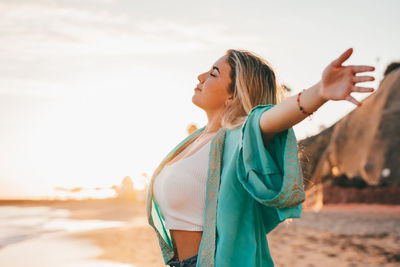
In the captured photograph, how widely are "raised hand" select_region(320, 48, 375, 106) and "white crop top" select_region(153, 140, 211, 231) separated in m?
0.74

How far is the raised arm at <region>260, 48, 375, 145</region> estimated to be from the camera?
1.42 meters

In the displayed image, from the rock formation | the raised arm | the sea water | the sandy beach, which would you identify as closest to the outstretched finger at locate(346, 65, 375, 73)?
the raised arm

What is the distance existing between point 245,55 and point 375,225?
12121 millimetres

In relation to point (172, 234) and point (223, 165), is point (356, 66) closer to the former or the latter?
point (223, 165)

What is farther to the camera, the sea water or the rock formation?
the rock formation

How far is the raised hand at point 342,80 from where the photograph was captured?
4.66ft

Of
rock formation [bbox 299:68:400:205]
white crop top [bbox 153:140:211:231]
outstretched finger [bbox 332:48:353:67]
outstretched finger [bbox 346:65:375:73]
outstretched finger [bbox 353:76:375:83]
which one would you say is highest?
outstretched finger [bbox 332:48:353:67]

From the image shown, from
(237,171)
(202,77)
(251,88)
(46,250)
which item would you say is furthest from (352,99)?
(46,250)

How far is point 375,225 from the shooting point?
12.7m

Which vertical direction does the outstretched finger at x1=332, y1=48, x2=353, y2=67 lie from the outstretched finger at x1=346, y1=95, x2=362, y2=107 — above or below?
above

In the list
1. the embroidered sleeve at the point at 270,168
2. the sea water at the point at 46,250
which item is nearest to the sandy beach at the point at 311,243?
the sea water at the point at 46,250

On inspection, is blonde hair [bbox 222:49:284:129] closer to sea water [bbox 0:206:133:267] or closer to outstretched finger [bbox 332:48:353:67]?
outstretched finger [bbox 332:48:353:67]

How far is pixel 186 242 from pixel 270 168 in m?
0.65

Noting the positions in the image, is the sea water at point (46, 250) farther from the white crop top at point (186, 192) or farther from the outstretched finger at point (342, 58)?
the outstretched finger at point (342, 58)
